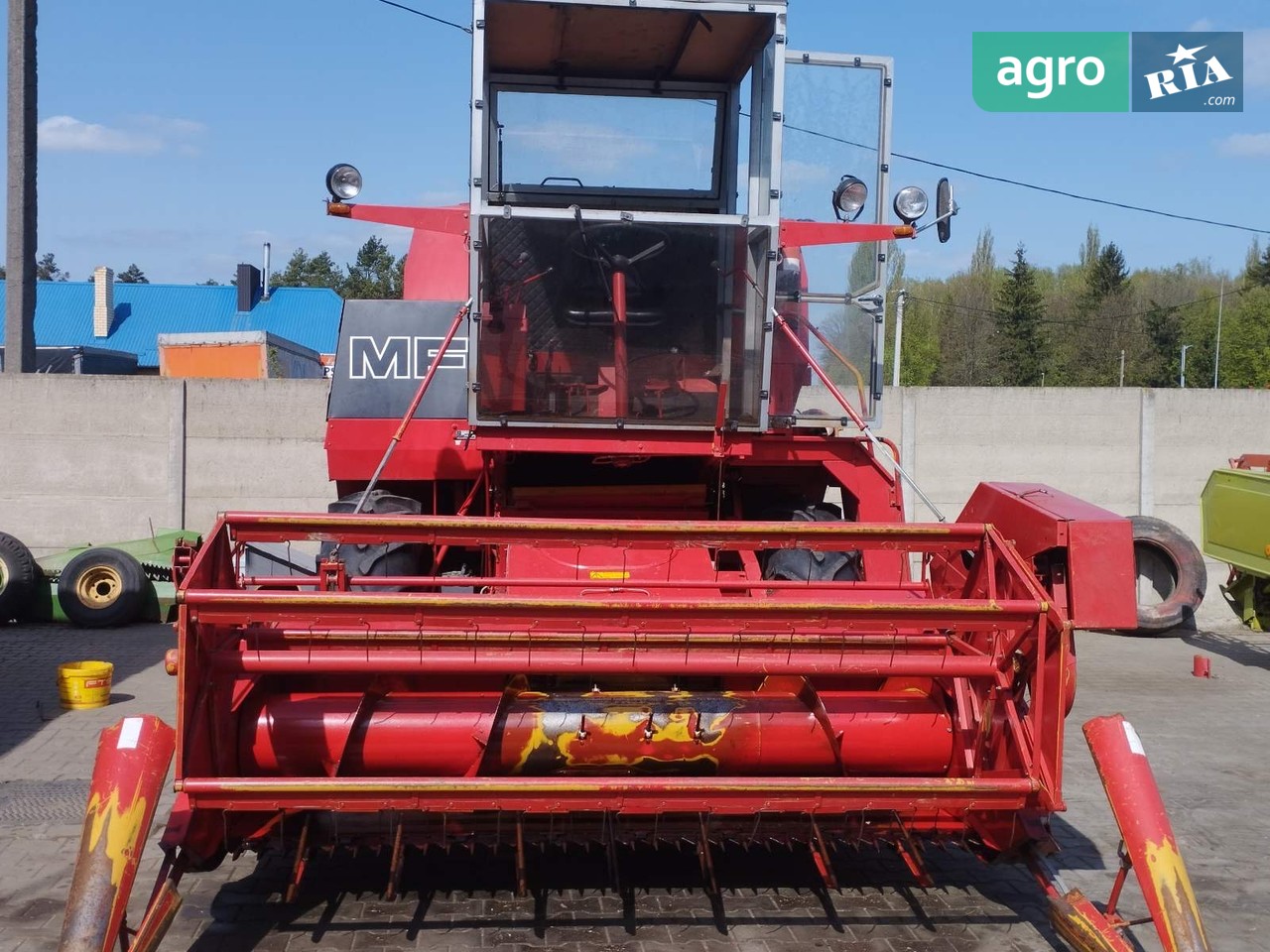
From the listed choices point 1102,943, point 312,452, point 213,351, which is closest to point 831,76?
point 1102,943

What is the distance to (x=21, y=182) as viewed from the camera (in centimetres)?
1295

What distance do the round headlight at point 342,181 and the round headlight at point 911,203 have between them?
245 cm

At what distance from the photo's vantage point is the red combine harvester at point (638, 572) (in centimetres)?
370

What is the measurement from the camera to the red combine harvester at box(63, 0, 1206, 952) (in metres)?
3.70

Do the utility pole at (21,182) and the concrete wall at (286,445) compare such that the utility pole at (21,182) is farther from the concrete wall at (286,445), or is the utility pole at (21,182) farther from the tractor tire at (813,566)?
the tractor tire at (813,566)

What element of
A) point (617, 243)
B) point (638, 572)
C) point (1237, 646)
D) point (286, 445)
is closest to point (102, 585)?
point (286, 445)

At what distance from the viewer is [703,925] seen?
4277 millimetres

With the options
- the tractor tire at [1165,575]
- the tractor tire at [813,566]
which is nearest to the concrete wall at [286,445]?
the tractor tire at [1165,575]

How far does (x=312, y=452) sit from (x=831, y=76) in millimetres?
7077

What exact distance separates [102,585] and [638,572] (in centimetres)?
663

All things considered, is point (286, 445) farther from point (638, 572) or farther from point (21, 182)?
point (638, 572)

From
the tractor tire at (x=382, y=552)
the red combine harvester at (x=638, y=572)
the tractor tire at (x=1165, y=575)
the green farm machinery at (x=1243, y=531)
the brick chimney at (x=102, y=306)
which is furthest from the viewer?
the brick chimney at (x=102, y=306)

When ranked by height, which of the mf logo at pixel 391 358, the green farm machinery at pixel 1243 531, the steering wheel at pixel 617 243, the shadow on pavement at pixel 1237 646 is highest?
the steering wheel at pixel 617 243

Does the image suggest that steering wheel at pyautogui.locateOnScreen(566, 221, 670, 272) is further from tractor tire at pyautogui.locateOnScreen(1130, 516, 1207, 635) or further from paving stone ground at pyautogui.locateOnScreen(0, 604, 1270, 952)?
tractor tire at pyautogui.locateOnScreen(1130, 516, 1207, 635)
